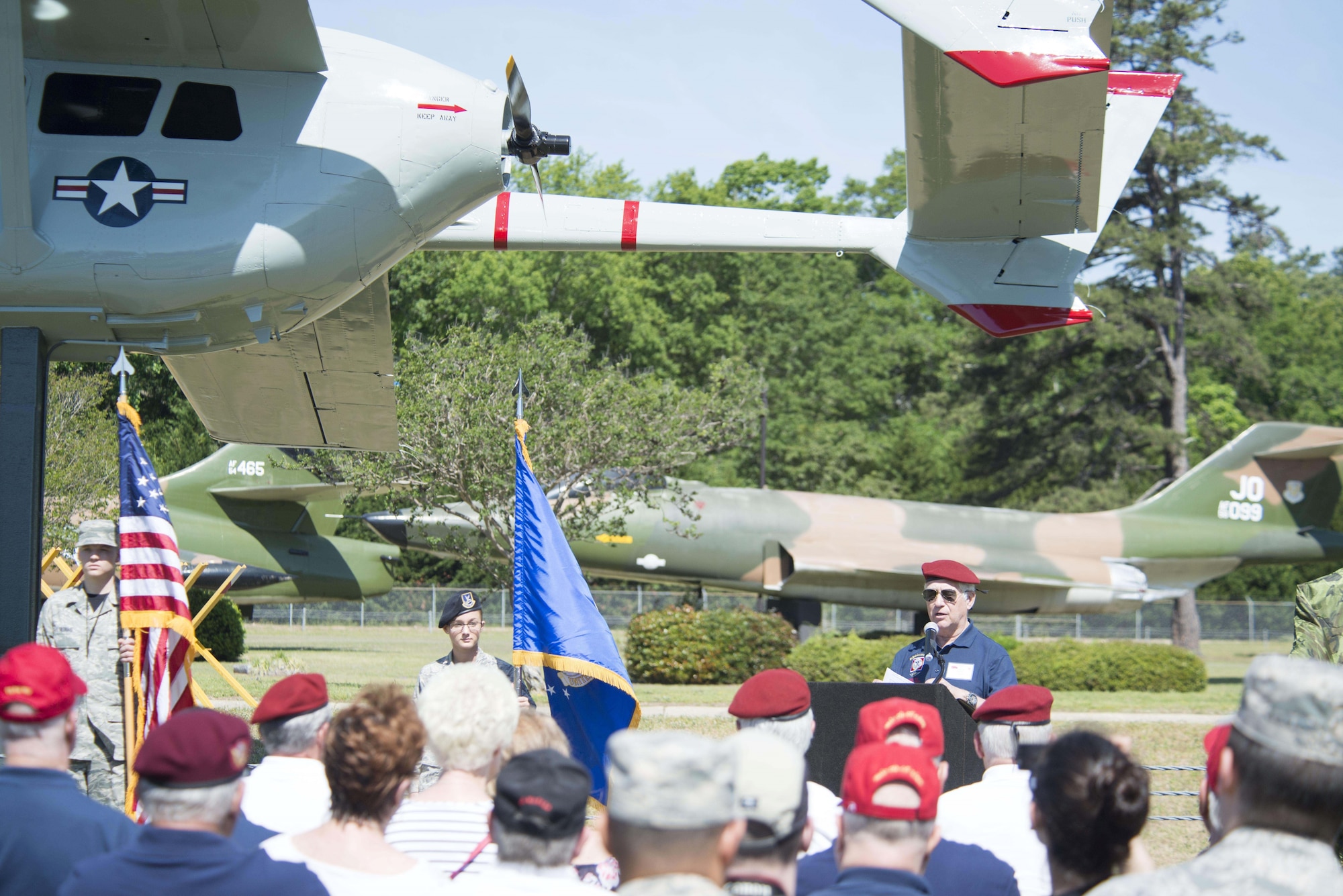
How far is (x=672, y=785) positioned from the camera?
251 centimetres

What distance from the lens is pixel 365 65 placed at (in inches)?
273

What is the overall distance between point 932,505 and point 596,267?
20.1 metres

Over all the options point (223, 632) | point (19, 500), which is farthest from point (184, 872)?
point (223, 632)

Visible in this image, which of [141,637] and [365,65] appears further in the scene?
[365,65]

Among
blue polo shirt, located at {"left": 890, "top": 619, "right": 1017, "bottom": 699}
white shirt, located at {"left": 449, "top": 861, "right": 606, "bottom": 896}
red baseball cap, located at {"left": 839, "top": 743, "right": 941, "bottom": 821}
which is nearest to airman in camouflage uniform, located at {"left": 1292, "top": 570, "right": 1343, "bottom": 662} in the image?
blue polo shirt, located at {"left": 890, "top": 619, "right": 1017, "bottom": 699}

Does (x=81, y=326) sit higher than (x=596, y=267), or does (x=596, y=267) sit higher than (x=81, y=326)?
(x=596, y=267)

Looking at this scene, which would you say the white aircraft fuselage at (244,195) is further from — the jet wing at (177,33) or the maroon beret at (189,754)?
the maroon beret at (189,754)

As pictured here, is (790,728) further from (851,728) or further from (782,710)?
(851,728)

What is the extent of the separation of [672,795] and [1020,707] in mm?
2073

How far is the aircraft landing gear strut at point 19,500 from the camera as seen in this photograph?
6082 mm

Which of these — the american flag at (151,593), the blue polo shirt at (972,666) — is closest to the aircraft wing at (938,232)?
the american flag at (151,593)

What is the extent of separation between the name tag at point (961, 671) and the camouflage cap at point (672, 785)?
4.42m

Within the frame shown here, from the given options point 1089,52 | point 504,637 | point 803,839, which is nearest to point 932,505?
point 504,637

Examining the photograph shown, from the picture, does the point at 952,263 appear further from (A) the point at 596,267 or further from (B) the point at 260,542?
(A) the point at 596,267
